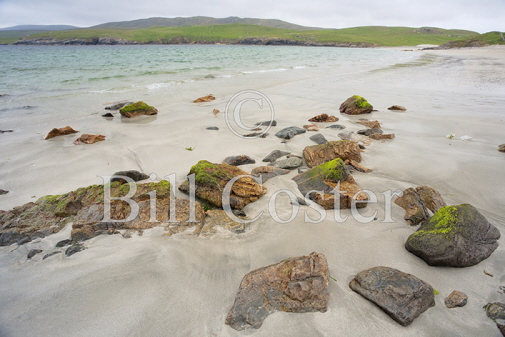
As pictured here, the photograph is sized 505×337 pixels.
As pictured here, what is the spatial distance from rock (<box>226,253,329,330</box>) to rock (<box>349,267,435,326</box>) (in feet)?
1.29

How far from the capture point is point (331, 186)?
13.8ft

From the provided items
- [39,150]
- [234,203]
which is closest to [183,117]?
[39,150]

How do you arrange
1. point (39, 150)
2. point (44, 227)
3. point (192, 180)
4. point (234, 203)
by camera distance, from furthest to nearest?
point (39, 150), point (192, 180), point (234, 203), point (44, 227)

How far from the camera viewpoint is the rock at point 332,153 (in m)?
5.27

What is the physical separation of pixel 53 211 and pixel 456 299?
4836 millimetres

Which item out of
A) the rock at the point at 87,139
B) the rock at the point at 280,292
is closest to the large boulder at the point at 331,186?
the rock at the point at 280,292

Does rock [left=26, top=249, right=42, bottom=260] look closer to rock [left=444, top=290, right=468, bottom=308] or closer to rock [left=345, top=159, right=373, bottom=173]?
rock [left=444, top=290, right=468, bottom=308]

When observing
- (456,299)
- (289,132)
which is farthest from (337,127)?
(456,299)

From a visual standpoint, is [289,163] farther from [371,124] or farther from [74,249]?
[371,124]

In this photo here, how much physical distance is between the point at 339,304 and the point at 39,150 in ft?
23.7

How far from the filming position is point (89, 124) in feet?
28.4

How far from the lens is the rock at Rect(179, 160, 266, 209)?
13.4ft

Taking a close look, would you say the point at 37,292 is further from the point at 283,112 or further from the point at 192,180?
the point at 283,112

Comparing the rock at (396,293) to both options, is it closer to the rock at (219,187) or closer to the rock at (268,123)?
the rock at (219,187)
